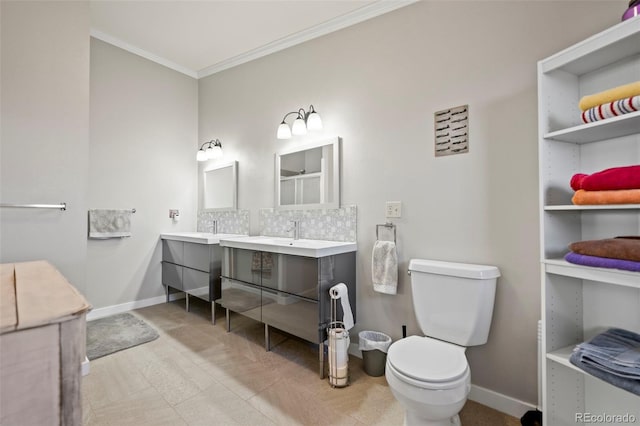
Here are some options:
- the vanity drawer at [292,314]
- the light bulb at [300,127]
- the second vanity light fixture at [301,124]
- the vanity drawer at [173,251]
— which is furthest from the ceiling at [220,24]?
the vanity drawer at [292,314]

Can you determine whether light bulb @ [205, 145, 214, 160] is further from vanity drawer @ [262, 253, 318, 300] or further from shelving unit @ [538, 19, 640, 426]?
shelving unit @ [538, 19, 640, 426]

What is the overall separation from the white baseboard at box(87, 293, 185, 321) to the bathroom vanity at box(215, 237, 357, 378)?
1350mm

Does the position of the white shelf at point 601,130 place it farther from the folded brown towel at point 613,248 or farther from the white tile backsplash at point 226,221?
the white tile backsplash at point 226,221

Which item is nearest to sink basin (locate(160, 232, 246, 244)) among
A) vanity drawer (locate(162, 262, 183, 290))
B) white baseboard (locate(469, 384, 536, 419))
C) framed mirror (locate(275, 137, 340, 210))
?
vanity drawer (locate(162, 262, 183, 290))

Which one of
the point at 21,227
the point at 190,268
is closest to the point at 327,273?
the point at 190,268

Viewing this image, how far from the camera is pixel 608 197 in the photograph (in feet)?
3.76

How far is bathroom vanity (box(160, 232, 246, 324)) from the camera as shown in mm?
2926

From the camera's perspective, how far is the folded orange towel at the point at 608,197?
109 centimetres

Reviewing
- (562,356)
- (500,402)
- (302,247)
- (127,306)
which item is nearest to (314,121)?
(302,247)

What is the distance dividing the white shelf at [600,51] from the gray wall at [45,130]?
2.84 m

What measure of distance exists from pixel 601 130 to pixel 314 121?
1.80 m

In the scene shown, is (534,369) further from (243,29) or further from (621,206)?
(243,29)

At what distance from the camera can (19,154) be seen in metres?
1.89

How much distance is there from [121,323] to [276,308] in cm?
174
